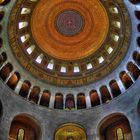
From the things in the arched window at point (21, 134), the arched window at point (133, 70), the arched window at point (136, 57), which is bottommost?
the arched window at point (21, 134)

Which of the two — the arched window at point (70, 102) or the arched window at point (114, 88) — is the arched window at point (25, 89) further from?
the arched window at point (114, 88)

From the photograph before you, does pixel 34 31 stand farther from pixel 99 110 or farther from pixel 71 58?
pixel 99 110

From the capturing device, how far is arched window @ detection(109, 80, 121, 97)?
3206 centimetres

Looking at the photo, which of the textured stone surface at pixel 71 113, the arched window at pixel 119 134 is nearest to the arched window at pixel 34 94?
the textured stone surface at pixel 71 113

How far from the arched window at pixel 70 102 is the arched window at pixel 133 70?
24.5ft

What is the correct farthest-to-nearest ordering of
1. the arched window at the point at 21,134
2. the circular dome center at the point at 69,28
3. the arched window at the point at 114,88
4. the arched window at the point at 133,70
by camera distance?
the circular dome center at the point at 69,28 < the arched window at the point at 114,88 < the arched window at the point at 21,134 < the arched window at the point at 133,70

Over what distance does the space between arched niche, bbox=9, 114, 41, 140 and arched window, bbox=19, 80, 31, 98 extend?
8.08 feet

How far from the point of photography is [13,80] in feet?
104

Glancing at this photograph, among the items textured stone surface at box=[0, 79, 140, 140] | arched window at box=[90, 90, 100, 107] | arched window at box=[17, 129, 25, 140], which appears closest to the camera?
textured stone surface at box=[0, 79, 140, 140]

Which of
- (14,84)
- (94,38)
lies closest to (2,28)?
(14,84)

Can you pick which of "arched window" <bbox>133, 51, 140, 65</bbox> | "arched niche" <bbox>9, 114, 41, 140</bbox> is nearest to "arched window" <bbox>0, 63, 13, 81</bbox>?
"arched niche" <bbox>9, 114, 41, 140</bbox>

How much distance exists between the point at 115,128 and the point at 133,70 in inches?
256

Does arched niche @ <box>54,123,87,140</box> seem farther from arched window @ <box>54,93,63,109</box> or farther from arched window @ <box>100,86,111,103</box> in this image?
arched window @ <box>100,86,111,103</box>

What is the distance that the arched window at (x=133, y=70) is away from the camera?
3058 centimetres
